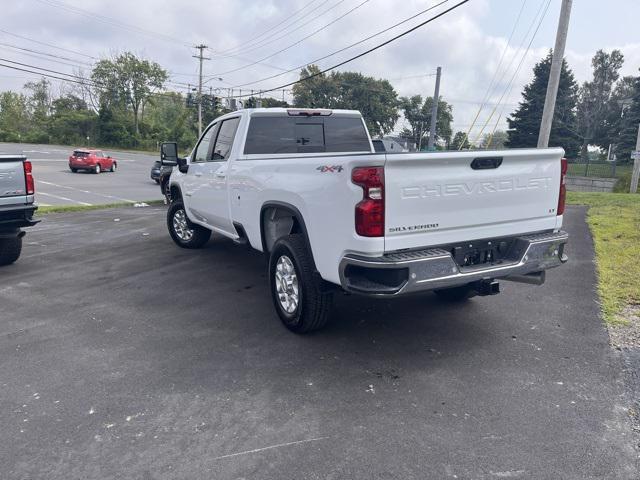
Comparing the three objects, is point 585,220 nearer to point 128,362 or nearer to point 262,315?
point 262,315

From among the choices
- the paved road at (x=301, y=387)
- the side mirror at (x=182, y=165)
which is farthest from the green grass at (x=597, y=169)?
the side mirror at (x=182, y=165)

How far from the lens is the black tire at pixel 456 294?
529 centimetres

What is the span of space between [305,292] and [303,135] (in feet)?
8.38

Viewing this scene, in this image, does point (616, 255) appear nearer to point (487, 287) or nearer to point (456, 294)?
point (456, 294)

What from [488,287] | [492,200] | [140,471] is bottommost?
[140,471]

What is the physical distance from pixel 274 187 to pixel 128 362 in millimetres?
1979

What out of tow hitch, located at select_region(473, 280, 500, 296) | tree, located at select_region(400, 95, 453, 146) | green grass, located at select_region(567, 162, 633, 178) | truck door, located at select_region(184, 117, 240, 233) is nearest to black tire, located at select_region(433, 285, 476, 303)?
tow hitch, located at select_region(473, 280, 500, 296)

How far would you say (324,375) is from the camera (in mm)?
3738

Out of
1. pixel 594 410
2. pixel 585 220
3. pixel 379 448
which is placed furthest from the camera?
pixel 585 220

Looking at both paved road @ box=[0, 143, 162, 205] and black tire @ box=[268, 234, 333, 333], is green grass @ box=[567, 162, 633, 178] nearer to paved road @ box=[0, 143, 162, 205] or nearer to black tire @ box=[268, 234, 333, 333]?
paved road @ box=[0, 143, 162, 205]

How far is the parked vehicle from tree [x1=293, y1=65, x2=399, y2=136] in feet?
213

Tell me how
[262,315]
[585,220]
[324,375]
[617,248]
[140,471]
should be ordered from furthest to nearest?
1. [585,220]
2. [617,248]
3. [262,315]
4. [324,375]
5. [140,471]

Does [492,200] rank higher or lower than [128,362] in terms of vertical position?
higher

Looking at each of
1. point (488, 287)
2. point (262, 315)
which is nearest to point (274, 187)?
point (262, 315)
